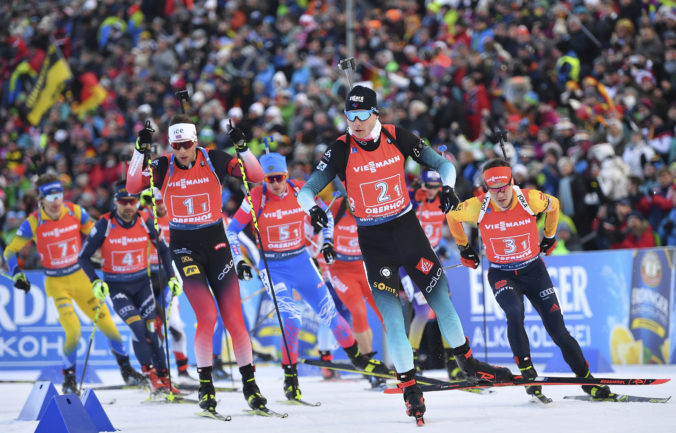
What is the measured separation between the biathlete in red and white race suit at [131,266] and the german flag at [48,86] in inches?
538

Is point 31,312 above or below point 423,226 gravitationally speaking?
below

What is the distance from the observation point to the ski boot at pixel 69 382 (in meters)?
11.7

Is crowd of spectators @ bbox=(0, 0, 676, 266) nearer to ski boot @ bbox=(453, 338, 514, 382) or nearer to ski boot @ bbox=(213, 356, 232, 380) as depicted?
ski boot @ bbox=(213, 356, 232, 380)

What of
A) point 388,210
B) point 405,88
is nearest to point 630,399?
point 388,210

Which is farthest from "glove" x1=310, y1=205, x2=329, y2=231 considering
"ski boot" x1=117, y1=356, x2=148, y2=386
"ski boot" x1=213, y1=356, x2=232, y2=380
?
"ski boot" x1=213, y1=356, x2=232, y2=380

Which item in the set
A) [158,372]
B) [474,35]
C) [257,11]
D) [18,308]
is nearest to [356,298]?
[158,372]

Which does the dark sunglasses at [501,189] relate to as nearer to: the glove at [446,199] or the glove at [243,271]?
the glove at [446,199]

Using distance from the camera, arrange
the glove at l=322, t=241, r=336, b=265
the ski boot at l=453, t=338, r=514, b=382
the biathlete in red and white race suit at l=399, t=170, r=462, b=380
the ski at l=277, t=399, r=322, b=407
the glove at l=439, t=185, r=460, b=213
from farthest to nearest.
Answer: the biathlete in red and white race suit at l=399, t=170, r=462, b=380, the ski at l=277, t=399, r=322, b=407, the glove at l=322, t=241, r=336, b=265, the ski boot at l=453, t=338, r=514, b=382, the glove at l=439, t=185, r=460, b=213

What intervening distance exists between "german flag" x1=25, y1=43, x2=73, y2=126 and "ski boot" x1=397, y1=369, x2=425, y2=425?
60.2 feet

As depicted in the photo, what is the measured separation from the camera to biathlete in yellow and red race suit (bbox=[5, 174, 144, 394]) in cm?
1195

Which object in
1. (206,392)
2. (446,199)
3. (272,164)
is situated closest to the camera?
(446,199)

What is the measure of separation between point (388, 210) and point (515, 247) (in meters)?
1.56

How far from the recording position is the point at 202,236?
347 inches

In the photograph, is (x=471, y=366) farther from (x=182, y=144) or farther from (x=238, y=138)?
(x=182, y=144)
